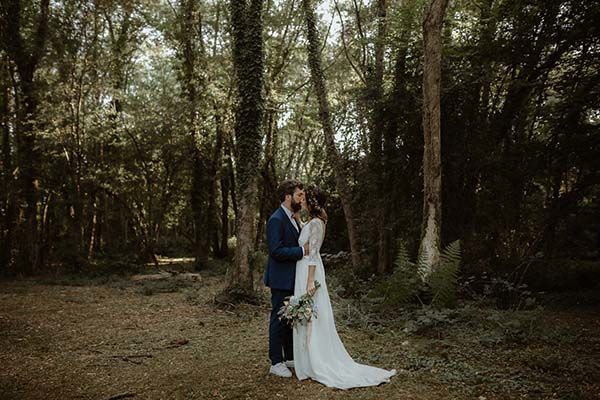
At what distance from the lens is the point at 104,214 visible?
2553 cm

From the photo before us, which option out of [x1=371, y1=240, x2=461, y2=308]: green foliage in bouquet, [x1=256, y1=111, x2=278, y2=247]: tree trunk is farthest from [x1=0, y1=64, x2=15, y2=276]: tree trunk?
[x1=371, y1=240, x2=461, y2=308]: green foliage in bouquet

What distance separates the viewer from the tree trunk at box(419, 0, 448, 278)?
9039mm

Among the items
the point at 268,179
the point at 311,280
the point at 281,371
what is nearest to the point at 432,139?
the point at 311,280

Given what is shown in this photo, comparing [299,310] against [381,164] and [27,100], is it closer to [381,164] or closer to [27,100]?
[381,164]

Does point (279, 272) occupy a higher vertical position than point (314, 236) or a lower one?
lower

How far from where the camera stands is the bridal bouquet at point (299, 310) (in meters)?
5.00

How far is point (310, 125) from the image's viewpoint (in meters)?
24.0

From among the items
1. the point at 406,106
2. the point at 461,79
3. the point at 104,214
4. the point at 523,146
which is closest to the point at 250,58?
the point at 406,106

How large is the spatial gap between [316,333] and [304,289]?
21.3 inches

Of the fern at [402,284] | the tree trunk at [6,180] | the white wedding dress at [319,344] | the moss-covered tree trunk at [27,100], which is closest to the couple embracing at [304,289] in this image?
the white wedding dress at [319,344]

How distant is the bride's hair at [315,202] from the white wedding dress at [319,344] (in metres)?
0.09

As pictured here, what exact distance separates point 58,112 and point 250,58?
9.30 meters

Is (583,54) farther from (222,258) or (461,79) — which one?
(222,258)

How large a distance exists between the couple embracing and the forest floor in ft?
0.68
